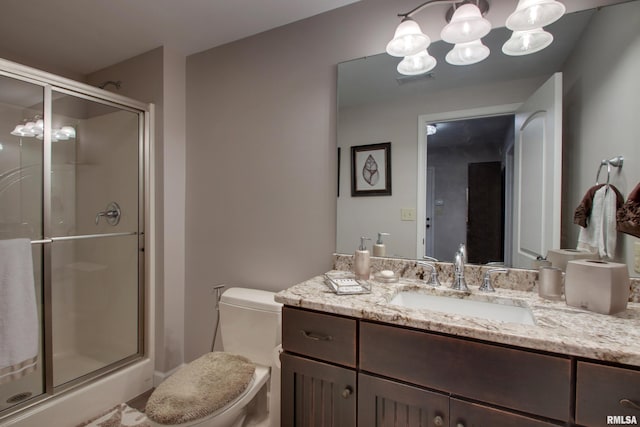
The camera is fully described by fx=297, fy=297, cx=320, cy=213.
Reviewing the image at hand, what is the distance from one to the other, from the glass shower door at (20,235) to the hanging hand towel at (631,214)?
2495mm

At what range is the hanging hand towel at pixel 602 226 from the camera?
3.57 feet

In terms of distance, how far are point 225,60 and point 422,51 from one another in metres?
1.30

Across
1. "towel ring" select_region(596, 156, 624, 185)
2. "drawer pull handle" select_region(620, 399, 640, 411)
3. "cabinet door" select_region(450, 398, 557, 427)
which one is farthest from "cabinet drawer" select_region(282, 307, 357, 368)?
"towel ring" select_region(596, 156, 624, 185)

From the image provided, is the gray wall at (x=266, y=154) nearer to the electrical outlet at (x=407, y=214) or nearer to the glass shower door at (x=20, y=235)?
the electrical outlet at (x=407, y=214)

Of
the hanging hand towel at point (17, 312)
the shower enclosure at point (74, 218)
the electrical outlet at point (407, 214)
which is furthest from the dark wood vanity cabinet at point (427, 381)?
the shower enclosure at point (74, 218)

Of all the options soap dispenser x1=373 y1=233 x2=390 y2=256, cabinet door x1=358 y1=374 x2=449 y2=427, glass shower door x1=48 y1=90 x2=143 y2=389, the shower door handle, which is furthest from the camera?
the shower door handle

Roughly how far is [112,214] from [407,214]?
2032 millimetres

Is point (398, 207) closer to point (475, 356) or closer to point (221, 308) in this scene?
point (475, 356)

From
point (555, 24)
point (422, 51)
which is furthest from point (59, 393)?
point (555, 24)

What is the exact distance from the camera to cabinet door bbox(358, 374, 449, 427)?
88 cm

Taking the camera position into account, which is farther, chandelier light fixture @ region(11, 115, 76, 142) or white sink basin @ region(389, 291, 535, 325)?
chandelier light fixture @ region(11, 115, 76, 142)

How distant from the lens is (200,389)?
1274 millimetres

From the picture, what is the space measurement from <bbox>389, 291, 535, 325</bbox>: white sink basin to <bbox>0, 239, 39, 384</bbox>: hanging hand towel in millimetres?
1736

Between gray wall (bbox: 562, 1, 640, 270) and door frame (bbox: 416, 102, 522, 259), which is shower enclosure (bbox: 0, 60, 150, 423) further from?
gray wall (bbox: 562, 1, 640, 270)
